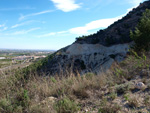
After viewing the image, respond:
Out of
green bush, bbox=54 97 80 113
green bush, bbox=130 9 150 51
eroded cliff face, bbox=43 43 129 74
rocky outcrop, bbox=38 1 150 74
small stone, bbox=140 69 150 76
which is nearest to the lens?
green bush, bbox=54 97 80 113

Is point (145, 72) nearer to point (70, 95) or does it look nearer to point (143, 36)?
point (70, 95)

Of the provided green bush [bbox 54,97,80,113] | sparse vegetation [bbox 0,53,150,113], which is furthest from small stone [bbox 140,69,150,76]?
green bush [bbox 54,97,80,113]

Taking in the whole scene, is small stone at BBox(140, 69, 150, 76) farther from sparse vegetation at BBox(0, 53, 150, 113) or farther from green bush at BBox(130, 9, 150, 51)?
green bush at BBox(130, 9, 150, 51)

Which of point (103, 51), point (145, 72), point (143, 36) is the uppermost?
point (143, 36)

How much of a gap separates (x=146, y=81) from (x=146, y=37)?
6350mm

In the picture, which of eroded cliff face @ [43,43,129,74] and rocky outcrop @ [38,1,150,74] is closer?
eroded cliff face @ [43,43,129,74]

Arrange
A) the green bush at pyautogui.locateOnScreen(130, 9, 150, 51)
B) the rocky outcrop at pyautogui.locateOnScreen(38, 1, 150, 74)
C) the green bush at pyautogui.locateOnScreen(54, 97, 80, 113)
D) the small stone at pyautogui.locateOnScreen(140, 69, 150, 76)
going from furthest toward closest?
1. the rocky outcrop at pyautogui.locateOnScreen(38, 1, 150, 74)
2. the green bush at pyautogui.locateOnScreen(130, 9, 150, 51)
3. the small stone at pyautogui.locateOnScreen(140, 69, 150, 76)
4. the green bush at pyautogui.locateOnScreen(54, 97, 80, 113)

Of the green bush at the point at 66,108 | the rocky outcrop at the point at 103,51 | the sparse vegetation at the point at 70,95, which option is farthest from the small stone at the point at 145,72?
the rocky outcrop at the point at 103,51

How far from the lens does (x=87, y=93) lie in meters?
2.81

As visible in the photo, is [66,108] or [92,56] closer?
[66,108]

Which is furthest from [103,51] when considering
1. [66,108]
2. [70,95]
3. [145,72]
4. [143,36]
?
[66,108]

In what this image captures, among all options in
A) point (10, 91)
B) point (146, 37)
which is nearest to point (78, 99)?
point (10, 91)

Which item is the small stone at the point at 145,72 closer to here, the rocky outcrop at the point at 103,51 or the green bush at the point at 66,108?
the green bush at the point at 66,108

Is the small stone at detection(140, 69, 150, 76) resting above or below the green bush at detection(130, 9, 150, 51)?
below
